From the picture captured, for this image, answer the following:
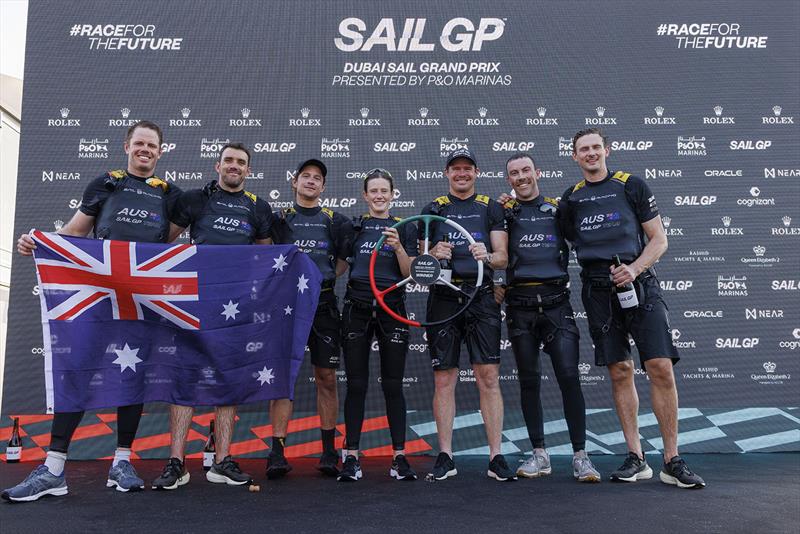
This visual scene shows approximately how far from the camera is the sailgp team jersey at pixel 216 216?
3.50 m

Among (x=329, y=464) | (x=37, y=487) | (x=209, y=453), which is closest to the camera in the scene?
(x=37, y=487)

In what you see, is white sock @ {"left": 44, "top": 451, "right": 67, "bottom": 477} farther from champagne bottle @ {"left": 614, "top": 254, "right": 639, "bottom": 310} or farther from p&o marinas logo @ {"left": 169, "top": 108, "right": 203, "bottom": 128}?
champagne bottle @ {"left": 614, "top": 254, "right": 639, "bottom": 310}

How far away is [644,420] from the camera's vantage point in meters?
4.82

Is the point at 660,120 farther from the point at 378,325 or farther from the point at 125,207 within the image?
the point at 125,207

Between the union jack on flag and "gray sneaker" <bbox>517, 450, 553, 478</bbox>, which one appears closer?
the union jack on flag

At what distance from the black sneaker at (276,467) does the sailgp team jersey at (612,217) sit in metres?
2.45

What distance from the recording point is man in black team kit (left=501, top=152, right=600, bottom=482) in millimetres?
3494

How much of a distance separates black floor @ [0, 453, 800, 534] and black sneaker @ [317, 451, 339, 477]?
0.15 meters

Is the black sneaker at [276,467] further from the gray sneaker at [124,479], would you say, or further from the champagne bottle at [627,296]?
the champagne bottle at [627,296]

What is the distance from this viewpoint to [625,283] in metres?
3.30

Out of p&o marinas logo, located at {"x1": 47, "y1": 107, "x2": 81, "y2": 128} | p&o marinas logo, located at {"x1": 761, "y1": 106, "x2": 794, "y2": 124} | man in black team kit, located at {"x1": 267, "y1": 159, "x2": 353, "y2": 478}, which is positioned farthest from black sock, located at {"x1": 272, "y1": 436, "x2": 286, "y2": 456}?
p&o marinas logo, located at {"x1": 761, "y1": 106, "x2": 794, "y2": 124}

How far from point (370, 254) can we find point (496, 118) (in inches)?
94.1

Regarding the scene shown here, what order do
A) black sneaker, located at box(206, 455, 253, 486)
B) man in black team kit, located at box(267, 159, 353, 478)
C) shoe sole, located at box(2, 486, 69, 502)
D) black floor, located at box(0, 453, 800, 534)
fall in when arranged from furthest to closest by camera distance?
man in black team kit, located at box(267, 159, 353, 478) → black sneaker, located at box(206, 455, 253, 486) → shoe sole, located at box(2, 486, 69, 502) → black floor, located at box(0, 453, 800, 534)

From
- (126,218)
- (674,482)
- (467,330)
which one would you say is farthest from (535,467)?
(126,218)
